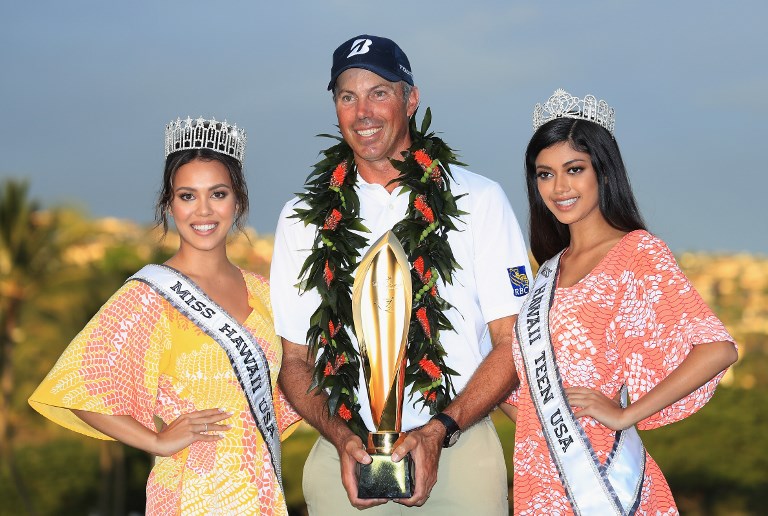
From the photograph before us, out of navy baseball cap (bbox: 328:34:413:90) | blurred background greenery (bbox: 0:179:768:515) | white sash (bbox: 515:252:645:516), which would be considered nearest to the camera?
white sash (bbox: 515:252:645:516)

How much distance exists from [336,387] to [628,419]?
4.16 feet

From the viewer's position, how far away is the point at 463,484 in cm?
480

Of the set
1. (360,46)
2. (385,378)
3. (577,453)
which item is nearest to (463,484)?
(577,453)

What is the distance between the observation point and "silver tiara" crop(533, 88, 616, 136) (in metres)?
4.76

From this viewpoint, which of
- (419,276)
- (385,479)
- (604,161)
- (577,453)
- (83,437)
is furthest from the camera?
(83,437)

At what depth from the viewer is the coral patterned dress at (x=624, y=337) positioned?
4.32 m

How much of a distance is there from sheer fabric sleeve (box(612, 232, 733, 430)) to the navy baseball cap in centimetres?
131


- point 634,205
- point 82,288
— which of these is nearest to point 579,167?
point 634,205

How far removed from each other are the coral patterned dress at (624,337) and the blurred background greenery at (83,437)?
103 feet

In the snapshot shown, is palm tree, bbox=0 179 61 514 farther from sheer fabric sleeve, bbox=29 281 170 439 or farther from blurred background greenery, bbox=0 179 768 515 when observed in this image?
sheer fabric sleeve, bbox=29 281 170 439

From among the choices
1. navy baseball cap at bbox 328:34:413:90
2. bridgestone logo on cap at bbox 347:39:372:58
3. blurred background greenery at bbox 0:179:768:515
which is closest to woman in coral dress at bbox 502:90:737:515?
navy baseball cap at bbox 328:34:413:90

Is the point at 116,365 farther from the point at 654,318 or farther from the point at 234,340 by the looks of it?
the point at 654,318

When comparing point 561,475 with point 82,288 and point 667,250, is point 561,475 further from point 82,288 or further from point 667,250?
point 82,288

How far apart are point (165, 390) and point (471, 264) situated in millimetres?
1454
